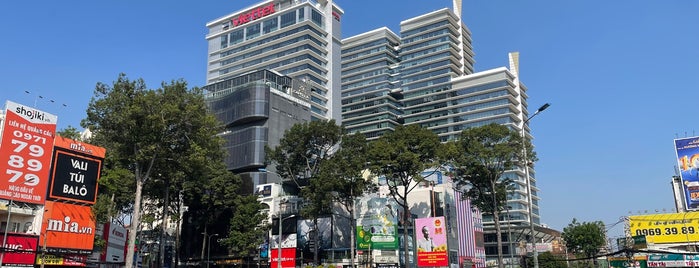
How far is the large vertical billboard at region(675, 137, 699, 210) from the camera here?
6731 cm

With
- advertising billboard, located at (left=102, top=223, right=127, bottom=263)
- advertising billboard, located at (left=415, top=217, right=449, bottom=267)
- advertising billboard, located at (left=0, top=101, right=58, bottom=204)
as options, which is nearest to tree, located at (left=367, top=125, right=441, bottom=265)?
advertising billboard, located at (left=415, top=217, right=449, bottom=267)

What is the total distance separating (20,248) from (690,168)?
75.0 metres

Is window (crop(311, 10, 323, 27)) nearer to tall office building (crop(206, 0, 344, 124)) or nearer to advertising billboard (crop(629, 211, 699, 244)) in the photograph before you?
tall office building (crop(206, 0, 344, 124))

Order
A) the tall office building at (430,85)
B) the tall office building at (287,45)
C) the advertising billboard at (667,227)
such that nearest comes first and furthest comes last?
the advertising billboard at (667,227) → the tall office building at (287,45) → the tall office building at (430,85)

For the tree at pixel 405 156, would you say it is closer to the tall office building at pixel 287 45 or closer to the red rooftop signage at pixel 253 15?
the tall office building at pixel 287 45

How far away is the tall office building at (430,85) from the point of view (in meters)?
150

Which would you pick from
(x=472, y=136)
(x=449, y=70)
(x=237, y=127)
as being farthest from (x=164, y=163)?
(x=449, y=70)

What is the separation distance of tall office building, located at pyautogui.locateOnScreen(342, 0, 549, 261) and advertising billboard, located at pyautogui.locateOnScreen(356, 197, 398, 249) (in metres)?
79.5

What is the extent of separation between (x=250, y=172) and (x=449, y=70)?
8917cm

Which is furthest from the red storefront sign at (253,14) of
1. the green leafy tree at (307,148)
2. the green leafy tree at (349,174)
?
the green leafy tree at (349,174)

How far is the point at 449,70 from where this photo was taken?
522ft

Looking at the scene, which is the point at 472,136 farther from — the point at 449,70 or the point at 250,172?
the point at 449,70

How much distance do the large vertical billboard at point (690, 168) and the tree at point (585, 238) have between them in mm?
18901

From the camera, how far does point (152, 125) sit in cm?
4509
